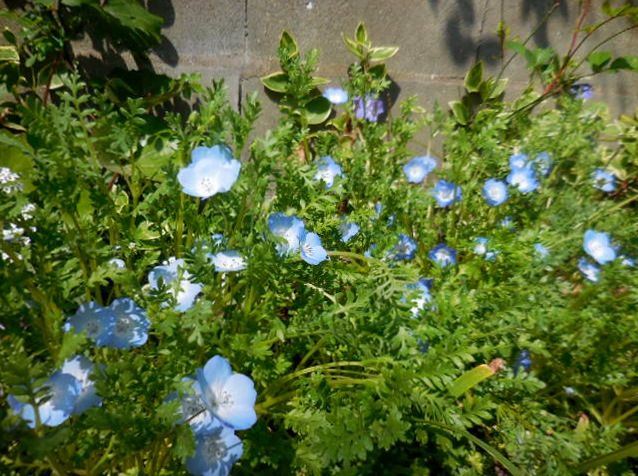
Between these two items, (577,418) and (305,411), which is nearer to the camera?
(305,411)

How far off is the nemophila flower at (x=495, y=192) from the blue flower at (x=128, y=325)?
1175 millimetres

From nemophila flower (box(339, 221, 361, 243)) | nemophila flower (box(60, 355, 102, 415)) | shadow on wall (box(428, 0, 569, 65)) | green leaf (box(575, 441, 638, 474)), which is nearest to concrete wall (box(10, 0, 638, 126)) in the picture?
shadow on wall (box(428, 0, 569, 65))

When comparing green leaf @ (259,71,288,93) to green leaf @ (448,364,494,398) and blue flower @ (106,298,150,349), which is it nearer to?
blue flower @ (106,298,150,349)

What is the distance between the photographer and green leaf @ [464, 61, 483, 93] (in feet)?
6.63

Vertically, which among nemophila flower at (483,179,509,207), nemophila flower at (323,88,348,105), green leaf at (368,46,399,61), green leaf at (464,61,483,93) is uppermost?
green leaf at (464,61,483,93)

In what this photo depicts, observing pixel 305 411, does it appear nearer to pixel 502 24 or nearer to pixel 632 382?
pixel 632 382

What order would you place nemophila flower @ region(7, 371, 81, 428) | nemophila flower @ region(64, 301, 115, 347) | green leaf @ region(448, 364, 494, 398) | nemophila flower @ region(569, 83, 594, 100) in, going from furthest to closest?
nemophila flower @ region(569, 83, 594, 100) → green leaf @ region(448, 364, 494, 398) → nemophila flower @ region(64, 301, 115, 347) → nemophila flower @ region(7, 371, 81, 428)

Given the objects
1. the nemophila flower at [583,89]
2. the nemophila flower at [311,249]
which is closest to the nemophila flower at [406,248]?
the nemophila flower at [311,249]

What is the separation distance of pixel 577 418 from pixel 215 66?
1619mm

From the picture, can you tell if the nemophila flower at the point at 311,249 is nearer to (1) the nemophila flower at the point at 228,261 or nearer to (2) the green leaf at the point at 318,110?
(1) the nemophila flower at the point at 228,261

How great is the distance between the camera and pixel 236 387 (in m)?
0.83

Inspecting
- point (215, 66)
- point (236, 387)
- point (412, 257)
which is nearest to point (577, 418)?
point (412, 257)

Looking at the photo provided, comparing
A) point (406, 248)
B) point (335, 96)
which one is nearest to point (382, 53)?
point (335, 96)

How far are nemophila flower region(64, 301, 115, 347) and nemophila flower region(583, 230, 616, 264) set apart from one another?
1.28 meters
